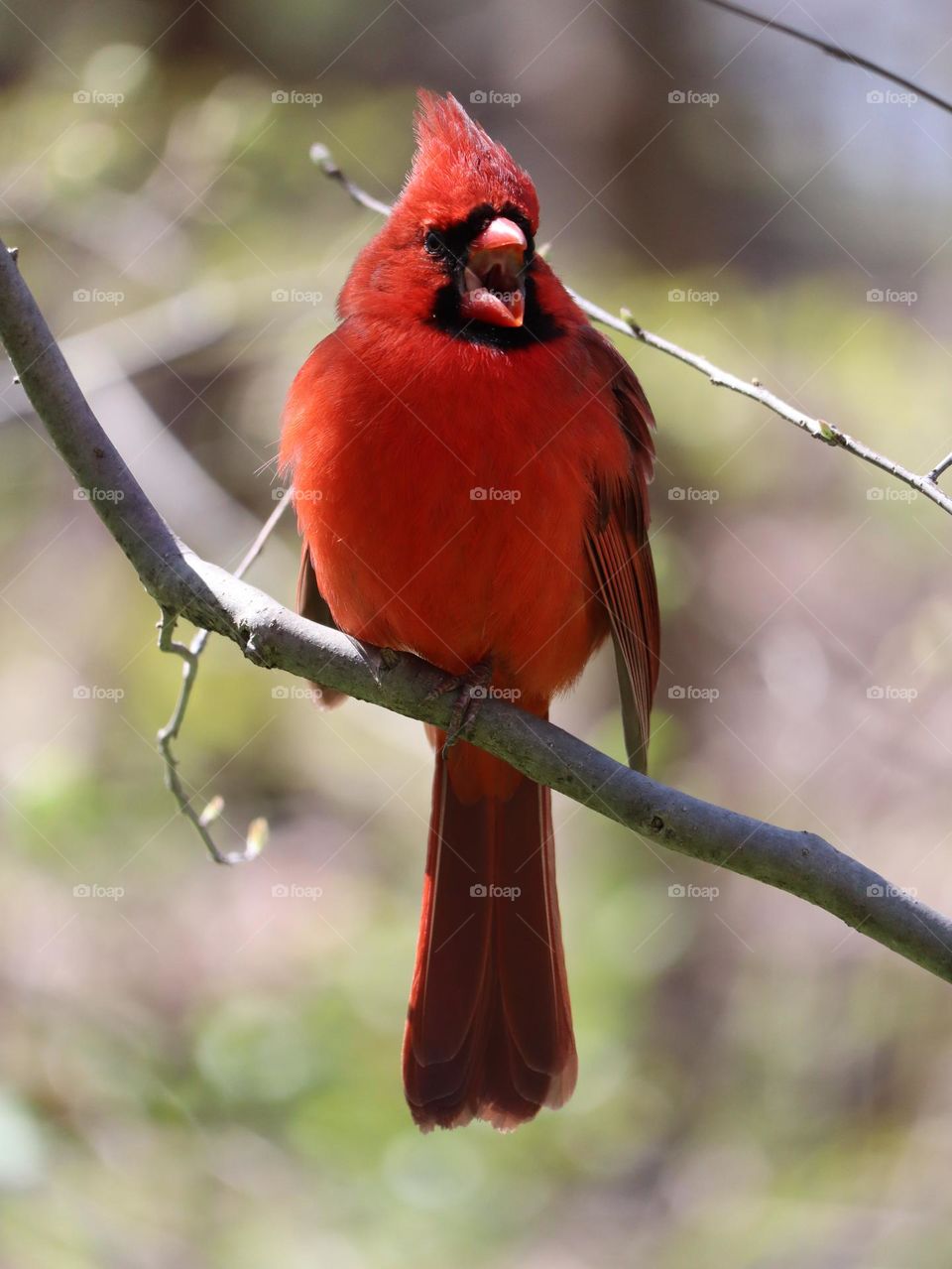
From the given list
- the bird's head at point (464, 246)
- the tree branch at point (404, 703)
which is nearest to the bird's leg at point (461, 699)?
the tree branch at point (404, 703)

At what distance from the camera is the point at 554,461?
2.56m

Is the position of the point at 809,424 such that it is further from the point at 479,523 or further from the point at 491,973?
the point at 491,973

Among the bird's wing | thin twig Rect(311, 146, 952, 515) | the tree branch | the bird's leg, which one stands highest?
the bird's wing

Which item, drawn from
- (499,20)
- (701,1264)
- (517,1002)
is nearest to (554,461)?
(517,1002)

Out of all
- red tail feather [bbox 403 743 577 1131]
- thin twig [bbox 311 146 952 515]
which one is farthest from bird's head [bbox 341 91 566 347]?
red tail feather [bbox 403 743 577 1131]

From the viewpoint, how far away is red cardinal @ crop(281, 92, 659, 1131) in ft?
8.23

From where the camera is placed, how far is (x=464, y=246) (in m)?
2.65

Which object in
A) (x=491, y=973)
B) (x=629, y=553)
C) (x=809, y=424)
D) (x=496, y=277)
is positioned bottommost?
(x=491, y=973)

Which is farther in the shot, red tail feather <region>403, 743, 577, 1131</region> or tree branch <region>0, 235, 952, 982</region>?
red tail feather <region>403, 743, 577, 1131</region>

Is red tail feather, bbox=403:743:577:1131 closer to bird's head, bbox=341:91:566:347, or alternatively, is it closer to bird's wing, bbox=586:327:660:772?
bird's wing, bbox=586:327:660:772

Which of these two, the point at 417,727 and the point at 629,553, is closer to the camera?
the point at 629,553

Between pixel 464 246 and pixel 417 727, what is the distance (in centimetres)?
276

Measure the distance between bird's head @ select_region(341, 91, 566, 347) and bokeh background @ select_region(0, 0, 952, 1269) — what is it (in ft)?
3.65

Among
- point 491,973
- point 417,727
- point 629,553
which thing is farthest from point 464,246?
point 417,727
